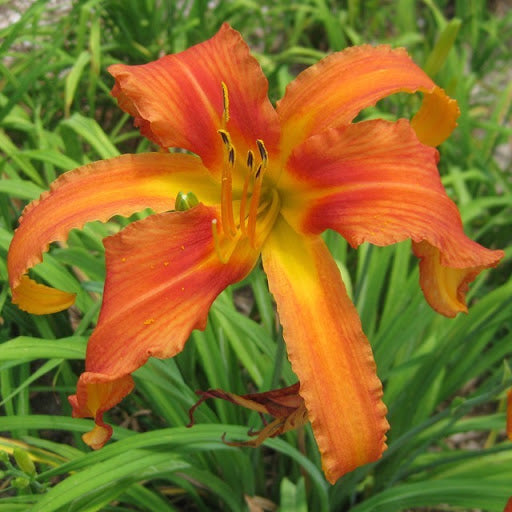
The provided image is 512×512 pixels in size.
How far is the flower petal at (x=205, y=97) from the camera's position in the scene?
3.39ft

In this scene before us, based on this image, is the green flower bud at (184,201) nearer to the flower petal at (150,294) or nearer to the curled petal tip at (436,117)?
the flower petal at (150,294)

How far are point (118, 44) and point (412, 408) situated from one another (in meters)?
1.65

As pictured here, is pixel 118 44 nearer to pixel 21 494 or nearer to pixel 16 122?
pixel 16 122

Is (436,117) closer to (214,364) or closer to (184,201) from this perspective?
(184,201)

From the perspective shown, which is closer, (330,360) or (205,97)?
(330,360)

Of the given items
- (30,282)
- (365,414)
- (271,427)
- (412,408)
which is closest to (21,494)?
(30,282)

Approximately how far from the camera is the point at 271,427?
0.95 metres

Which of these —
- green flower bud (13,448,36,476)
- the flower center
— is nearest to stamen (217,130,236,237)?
the flower center

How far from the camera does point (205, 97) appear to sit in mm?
1067

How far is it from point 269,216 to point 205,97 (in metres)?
0.23

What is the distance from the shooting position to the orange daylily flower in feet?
2.85

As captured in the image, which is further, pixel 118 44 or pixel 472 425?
pixel 118 44

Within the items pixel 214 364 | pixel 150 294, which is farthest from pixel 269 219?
Result: pixel 214 364

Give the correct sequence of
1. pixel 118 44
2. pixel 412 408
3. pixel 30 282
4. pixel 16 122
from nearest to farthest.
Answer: pixel 30 282, pixel 412 408, pixel 16 122, pixel 118 44
